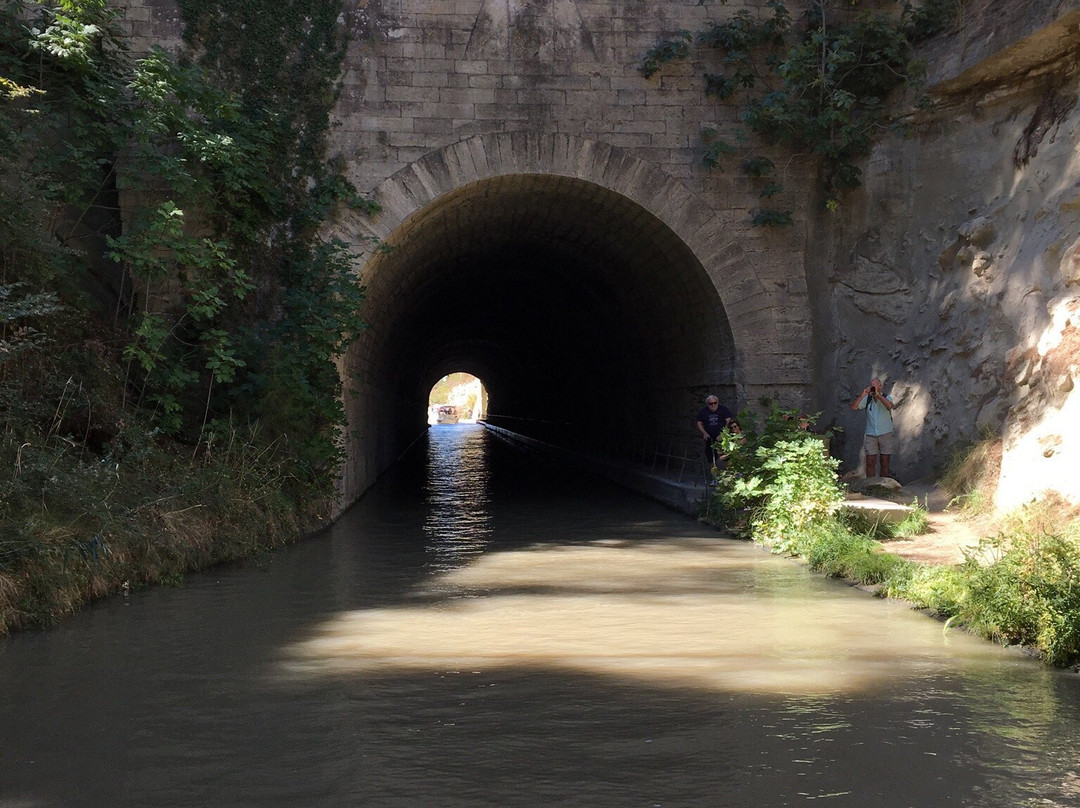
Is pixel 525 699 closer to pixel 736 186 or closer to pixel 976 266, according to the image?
pixel 976 266

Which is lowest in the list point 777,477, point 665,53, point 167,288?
point 777,477

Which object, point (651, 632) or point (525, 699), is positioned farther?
point (651, 632)

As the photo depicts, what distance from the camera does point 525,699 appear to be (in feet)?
17.4

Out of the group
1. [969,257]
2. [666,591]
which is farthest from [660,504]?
[666,591]

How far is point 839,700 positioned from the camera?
5250 millimetres

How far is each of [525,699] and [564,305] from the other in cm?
1770

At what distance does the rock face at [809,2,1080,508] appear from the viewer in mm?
10430

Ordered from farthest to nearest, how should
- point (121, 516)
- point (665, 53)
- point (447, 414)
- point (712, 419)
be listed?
point (447, 414), point (712, 419), point (665, 53), point (121, 516)

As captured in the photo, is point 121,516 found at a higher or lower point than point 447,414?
lower

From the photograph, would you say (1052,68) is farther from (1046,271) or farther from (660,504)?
(660,504)

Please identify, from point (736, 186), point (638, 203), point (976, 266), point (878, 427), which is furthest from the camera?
point (736, 186)

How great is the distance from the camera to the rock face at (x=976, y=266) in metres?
10.4

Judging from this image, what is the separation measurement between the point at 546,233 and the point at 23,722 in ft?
42.2

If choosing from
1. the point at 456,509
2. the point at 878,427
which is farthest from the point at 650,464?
the point at 878,427
